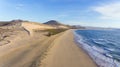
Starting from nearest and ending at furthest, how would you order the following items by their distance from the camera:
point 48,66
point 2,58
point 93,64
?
point 48,66
point 93,64
point 2,58

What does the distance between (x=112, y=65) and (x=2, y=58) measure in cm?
949

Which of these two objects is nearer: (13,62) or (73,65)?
(73,65)

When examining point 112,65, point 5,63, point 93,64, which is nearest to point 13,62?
point 5,63

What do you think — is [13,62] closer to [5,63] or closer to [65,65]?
[5,63]

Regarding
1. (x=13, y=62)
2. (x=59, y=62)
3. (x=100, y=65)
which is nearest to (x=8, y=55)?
(x=13, y=62)

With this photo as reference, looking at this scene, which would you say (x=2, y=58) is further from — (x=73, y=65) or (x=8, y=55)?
(x=73, y=65)

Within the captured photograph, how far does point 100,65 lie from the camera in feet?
49.4

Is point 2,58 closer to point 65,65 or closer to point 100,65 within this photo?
point 65,65

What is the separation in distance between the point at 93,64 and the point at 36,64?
440cm

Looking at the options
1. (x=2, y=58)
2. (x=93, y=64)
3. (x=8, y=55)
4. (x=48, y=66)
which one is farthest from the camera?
(x=8, y=55)

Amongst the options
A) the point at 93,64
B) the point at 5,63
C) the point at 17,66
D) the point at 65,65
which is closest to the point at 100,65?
the point at 93,64

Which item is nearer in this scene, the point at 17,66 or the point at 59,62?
the point at 17,66

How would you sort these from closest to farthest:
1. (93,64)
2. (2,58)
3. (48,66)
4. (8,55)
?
(48,66), (93,64), (2,58), (8,55)

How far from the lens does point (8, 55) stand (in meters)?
19.0
